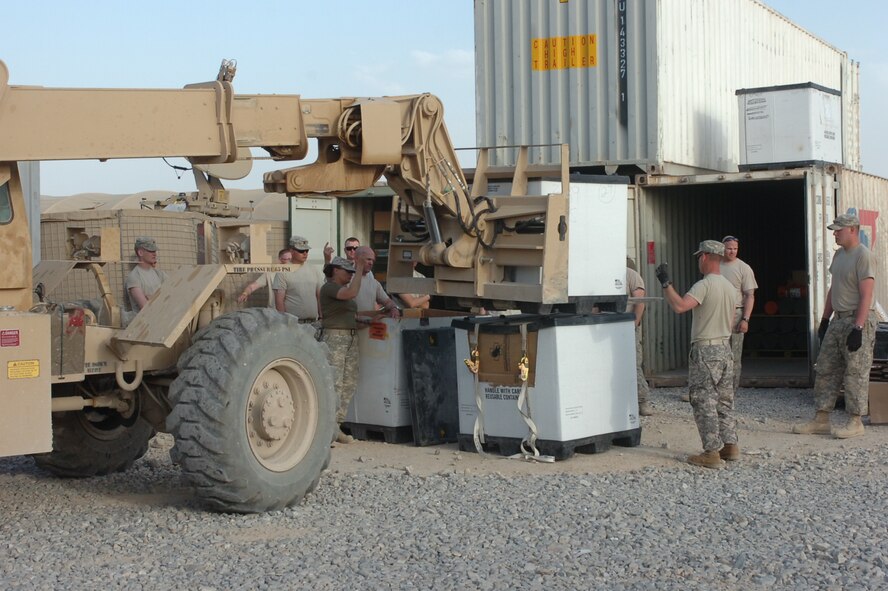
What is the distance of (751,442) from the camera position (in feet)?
32.2

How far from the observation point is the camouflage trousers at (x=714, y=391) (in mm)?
8641

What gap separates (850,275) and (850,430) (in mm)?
1334

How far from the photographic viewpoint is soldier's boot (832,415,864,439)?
32.3ft

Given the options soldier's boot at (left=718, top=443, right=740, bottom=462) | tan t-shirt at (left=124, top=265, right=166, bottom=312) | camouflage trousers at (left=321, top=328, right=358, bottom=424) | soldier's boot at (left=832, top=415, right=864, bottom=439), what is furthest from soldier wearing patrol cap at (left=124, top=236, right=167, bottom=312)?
soldier's boot at (left=832, top=415, right=864, bottom=439)

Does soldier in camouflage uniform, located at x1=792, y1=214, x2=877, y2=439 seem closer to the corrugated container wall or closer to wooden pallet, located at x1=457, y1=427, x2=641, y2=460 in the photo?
wooden pallet, located at x1=457, y1=427, x2=641, y2=460

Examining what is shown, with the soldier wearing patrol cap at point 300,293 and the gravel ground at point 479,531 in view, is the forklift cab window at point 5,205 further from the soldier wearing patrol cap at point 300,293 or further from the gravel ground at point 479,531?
the soldier wearing patrol cap at point 300,293

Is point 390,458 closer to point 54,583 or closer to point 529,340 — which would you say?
point 529,340

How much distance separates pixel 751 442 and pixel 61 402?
5718mm

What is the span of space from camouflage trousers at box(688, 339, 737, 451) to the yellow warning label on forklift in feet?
15.7

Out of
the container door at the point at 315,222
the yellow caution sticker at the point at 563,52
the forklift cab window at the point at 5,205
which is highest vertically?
the yellow caution sticker at the point at 563,52

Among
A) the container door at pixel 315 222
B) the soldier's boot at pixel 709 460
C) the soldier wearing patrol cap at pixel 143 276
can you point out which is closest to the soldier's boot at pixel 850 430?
the soldier's boot at pixel 709 460

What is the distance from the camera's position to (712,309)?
8742mm

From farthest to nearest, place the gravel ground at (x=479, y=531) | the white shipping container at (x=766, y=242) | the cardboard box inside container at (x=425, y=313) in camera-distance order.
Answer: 1. the white shipping container at (x=766, y=242)
2. the cardboard box inside container at (x=425, y=313)
3. the gravel ground at (x=479, y=531)

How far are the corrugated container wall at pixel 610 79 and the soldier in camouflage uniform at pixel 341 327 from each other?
4.91 metres
